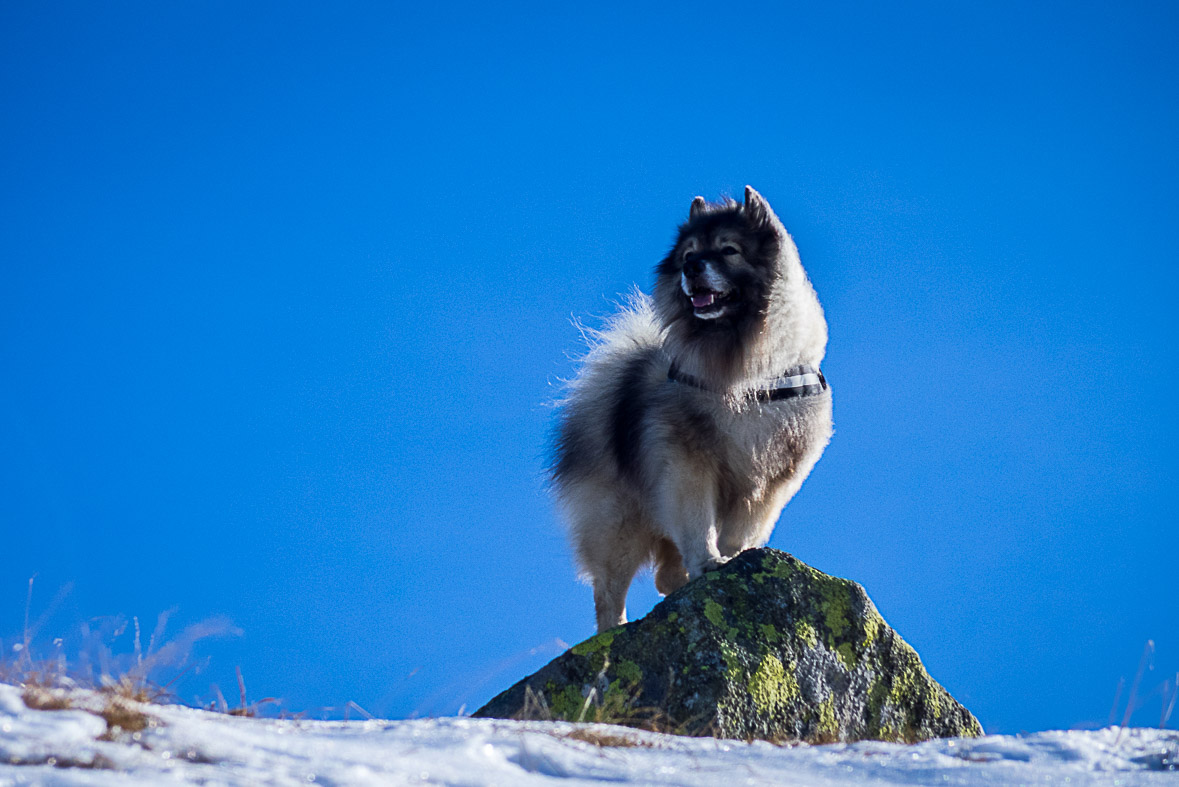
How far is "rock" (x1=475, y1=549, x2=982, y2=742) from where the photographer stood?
429 centimetres

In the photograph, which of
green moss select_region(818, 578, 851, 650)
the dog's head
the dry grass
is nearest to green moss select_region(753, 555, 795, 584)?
green moss select_region(818, 578, 851, 650)

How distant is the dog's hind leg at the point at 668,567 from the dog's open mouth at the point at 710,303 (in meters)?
1.48

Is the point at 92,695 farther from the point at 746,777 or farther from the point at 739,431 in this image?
the point at 739,431

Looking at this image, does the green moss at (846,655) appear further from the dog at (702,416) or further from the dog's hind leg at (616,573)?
the dog's hind leg at (616,573)

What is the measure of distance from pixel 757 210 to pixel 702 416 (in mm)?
1382

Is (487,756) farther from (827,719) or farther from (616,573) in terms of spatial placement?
(616,573)

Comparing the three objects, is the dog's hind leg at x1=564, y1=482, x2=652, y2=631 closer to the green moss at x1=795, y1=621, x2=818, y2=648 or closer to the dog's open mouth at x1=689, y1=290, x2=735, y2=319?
the dog's open mouth at x1=689, y1=290, x2=735, y2=319

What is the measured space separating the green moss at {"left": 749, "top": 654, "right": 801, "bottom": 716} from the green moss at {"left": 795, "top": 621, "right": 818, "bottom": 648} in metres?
0.19

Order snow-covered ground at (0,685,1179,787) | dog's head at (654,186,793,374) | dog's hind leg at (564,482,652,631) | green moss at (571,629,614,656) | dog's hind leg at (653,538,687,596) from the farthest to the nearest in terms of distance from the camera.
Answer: dog's hind leg at (653,538,687,596) → dog's hind leg at (564,482,652,631) → dog's head at (654,186,793,374) → green moss at (571,629,614,656) → snow-covered ground at (0,685,1179,787)

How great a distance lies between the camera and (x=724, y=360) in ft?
18.5

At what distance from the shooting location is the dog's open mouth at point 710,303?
579 centimetres

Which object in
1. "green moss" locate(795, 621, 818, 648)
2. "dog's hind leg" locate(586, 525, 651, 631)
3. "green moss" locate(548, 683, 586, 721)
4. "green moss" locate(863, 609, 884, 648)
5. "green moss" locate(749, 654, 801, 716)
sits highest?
"dog's hind leg" locate(586, 525, 651, 631)

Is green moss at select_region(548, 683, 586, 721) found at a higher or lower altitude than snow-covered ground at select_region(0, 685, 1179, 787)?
higher

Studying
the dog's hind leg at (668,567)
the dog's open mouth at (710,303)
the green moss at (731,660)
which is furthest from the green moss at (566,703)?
the dog's open mouth at (710,303)
